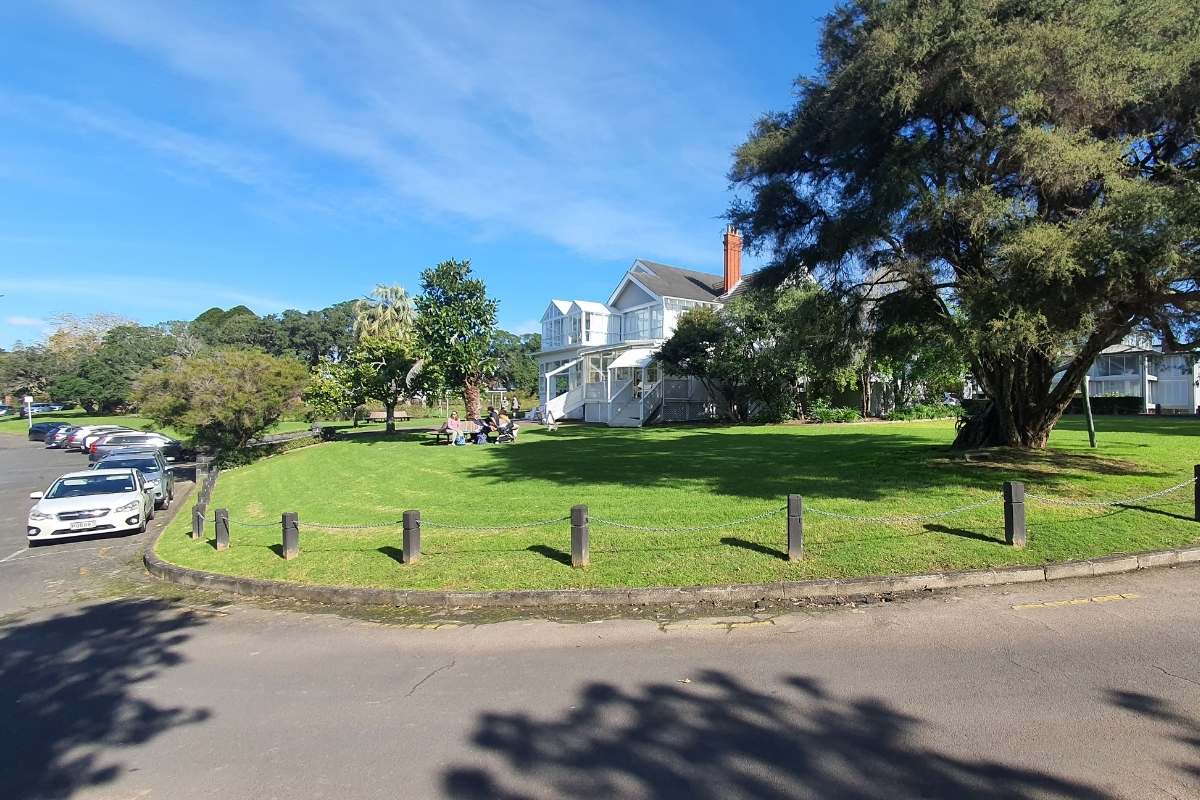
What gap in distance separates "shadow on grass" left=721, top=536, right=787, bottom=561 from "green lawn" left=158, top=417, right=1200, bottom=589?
0.13 feet

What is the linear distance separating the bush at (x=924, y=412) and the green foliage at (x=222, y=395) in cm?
2847

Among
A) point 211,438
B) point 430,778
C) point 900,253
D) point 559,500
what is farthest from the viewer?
point 211,438

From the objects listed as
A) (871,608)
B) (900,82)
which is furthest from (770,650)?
(900,82)

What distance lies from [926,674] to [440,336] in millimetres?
24698

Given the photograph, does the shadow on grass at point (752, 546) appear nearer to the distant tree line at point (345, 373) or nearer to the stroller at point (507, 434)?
the stroller at point (507, 434)

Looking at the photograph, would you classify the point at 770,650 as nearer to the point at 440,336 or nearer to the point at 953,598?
the point at 953,598

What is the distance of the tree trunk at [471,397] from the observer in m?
28.4

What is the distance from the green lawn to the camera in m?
7.71

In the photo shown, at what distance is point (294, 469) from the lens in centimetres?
2166

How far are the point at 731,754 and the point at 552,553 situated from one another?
492 cm

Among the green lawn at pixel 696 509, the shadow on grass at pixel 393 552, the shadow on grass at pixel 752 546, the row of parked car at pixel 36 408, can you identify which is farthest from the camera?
the row of parked car at pixel 36 408

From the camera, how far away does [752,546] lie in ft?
27.0

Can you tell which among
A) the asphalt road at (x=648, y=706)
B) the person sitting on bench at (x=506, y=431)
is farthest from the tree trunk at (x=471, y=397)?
the asphalt road at (x=648, y=706)

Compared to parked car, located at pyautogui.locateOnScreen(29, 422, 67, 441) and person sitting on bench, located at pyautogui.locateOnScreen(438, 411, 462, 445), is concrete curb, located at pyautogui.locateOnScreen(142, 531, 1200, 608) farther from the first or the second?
parked car, located at pyautogui.locateOnScreen(29, 422, 67, 441)
